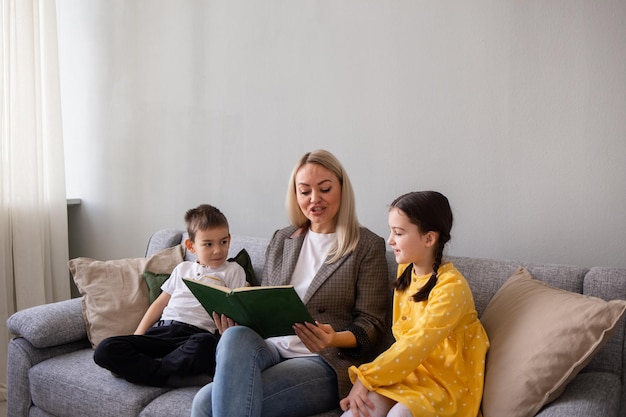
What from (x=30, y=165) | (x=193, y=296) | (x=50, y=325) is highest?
(x=30, y=165)

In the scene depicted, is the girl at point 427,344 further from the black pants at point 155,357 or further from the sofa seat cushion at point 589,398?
the black pants at point 155,357

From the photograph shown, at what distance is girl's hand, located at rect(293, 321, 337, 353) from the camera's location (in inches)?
75.5

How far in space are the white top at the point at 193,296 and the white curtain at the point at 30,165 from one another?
1257 mm

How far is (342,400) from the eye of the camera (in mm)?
1860

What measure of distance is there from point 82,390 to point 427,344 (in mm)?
1229

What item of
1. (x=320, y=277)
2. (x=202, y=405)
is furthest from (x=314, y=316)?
(x=202, y=405)

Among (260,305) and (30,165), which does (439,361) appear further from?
(30,165)

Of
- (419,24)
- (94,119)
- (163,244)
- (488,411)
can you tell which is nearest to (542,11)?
(419,24)

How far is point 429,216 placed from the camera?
191 cm

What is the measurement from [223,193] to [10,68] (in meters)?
1.27

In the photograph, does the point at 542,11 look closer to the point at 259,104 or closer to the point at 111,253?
the point at 259,104

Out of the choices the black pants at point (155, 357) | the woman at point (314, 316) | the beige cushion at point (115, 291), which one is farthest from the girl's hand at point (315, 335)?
the beige cushion at point (115, 291)

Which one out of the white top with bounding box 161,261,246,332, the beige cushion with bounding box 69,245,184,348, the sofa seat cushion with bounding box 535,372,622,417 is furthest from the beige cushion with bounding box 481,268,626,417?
the beige cushion with bounding box 69,245,184,348

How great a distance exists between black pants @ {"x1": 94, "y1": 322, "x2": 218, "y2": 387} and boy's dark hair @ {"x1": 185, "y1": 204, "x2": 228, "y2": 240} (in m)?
0.39
